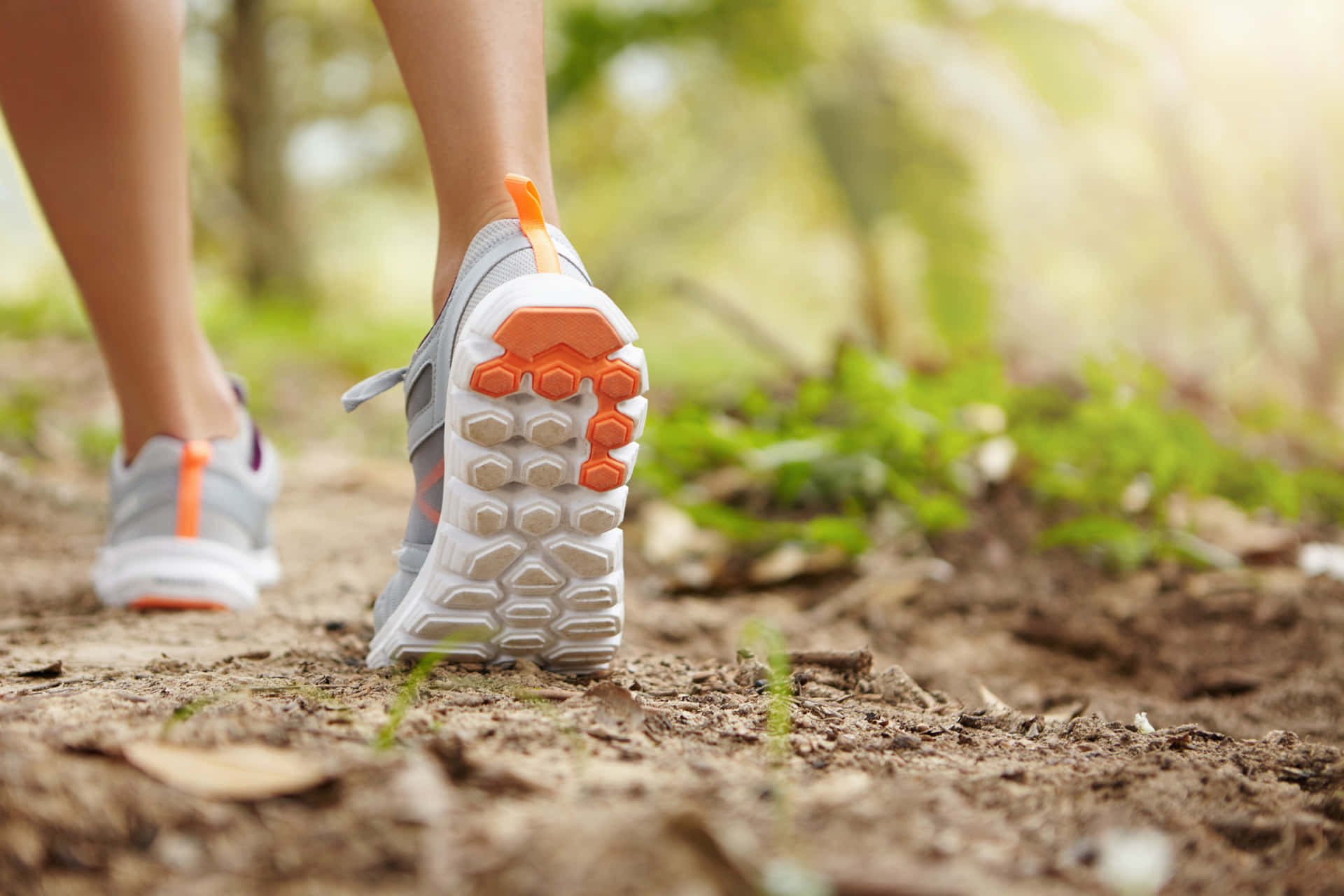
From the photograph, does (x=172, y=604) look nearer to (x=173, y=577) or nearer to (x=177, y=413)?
(x=173, y=577)

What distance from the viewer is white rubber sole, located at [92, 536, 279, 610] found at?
137 cm

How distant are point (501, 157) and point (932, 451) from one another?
1.42 meters

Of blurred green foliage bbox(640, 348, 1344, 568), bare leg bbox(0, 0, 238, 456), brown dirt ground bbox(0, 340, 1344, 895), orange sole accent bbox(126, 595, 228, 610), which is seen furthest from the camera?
blurred green foliage bbox(640, 348, 1344, 568)

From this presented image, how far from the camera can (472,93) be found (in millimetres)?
1026

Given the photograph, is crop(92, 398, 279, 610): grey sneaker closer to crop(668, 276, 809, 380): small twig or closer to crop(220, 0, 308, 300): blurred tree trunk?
crop(668, 276, 809, 380): small twig

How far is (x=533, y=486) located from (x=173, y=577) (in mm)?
723

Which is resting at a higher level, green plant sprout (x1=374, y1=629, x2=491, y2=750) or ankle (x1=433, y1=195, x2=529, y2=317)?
ankle (x1=433, y1=195, x2=529, y2=317)

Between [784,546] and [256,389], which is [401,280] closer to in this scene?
[256,389]

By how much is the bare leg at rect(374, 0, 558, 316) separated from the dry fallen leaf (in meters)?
0.59

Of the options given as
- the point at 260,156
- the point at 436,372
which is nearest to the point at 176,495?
the point at 436,372

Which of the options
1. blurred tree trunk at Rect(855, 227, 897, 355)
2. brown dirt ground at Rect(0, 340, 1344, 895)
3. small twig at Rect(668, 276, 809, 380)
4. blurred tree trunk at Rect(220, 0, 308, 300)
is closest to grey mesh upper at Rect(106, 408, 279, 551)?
brown dirt ground at Rect(0, 340, 1344, 895)

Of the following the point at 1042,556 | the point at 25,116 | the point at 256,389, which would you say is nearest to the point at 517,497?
the point at 25,116

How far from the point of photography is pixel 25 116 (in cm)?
127

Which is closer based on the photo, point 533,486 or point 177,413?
point 533,486
